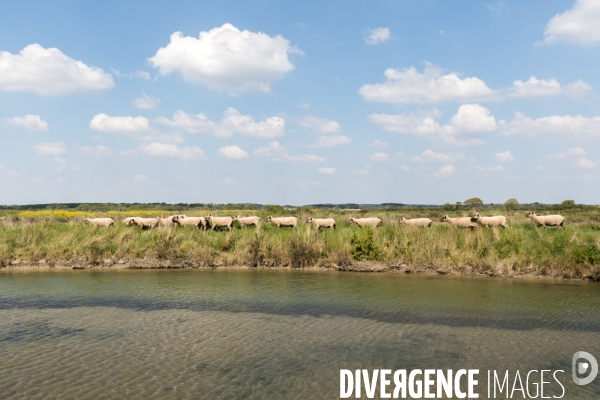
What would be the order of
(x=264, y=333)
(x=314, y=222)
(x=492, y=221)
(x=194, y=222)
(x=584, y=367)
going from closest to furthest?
(x=584, y=367) < (x=264, y=333) < (x=492, y=221) < (x=194, y=222) < (x=314, y=222)

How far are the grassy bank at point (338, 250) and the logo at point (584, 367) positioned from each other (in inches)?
358

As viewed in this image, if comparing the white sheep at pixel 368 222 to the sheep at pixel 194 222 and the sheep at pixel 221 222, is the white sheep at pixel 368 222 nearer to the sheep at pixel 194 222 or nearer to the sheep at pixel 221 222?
the sheep at pixel 221 222

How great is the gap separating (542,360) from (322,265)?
453 inches

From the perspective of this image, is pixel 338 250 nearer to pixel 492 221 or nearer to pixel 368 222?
pixel 368 222

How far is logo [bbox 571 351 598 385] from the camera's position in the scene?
6861 mm

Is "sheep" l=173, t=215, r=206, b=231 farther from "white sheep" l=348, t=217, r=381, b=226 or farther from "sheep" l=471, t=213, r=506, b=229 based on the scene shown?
"sheep" l=471, t=213, r=506, b=229

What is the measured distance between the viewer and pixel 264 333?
9.03 metres

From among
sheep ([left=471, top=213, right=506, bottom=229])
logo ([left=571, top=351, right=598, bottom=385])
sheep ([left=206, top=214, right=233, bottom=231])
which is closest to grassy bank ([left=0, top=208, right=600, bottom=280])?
sheep ([left=471, top=213, right=506, bottom=229])

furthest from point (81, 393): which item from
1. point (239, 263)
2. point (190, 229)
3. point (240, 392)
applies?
point (190, 229)

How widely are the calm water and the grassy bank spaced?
2301 millimetres

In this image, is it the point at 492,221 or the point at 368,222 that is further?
the point at 368,222

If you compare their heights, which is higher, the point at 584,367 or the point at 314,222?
the point at 314,222

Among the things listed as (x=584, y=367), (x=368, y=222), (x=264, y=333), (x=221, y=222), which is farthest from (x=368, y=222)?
(x=584, y=367)

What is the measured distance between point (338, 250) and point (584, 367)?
1196cm
